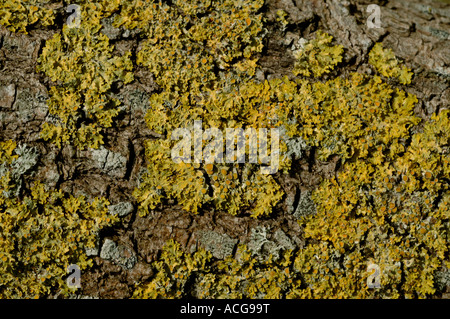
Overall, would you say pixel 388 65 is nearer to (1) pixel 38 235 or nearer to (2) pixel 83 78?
(2) pixel 83 78

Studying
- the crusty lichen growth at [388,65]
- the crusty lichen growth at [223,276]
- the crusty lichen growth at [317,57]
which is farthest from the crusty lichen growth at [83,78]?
the crusty lichen growth at [388,65]

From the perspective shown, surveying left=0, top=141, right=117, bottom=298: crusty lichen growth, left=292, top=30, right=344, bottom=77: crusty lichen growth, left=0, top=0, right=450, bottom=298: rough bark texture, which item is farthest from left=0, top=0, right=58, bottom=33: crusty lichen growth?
left=292, top=30, right=344, bottom=77: crusty lichen growth

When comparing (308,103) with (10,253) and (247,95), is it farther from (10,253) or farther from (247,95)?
(10,253)


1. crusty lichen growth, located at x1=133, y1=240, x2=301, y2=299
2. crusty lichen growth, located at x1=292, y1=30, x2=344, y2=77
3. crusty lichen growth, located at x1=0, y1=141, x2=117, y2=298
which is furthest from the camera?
crusty lichen growth, located at x1=292, y1=30, x2=344, y2=77

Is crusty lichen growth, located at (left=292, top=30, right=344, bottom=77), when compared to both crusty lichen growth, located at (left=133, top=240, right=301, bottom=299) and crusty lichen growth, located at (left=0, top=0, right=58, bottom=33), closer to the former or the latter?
crusty lichen growth, located at (left=133, top=240, right=301, bottom=299)

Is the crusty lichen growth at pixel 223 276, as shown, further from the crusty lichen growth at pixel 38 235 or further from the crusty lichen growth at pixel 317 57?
the crusty lichen growth at pixel 317 57

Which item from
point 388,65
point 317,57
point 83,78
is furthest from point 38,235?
point 388,65
